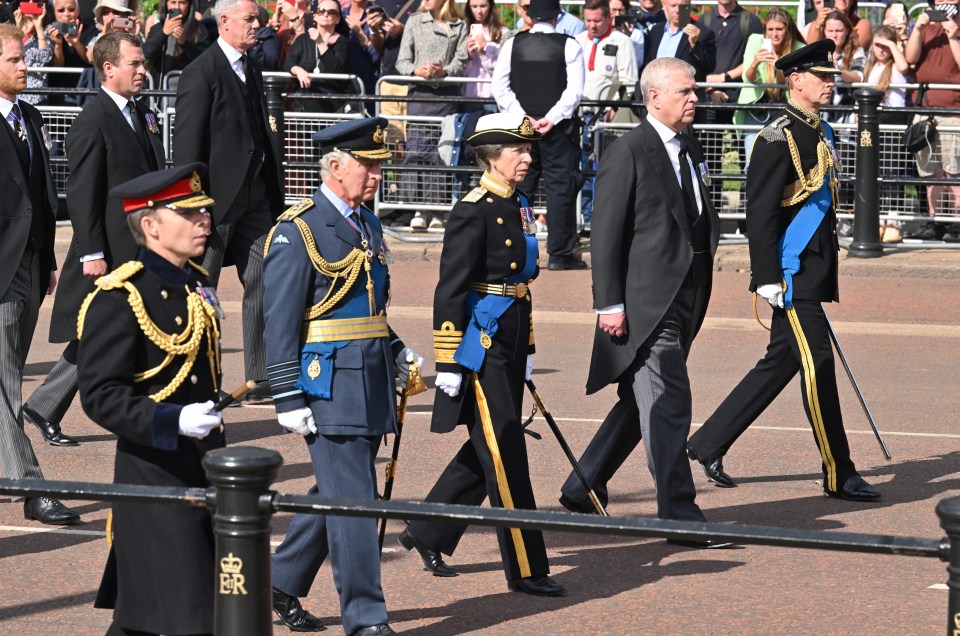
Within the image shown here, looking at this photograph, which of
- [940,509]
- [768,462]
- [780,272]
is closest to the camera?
[940,509]

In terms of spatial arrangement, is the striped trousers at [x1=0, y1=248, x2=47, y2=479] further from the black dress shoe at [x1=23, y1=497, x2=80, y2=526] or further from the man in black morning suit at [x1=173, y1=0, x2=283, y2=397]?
the man in black morning suit at [x1=173, y1=0, x2=283, y2=397]

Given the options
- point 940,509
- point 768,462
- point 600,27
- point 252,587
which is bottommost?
point 768,462

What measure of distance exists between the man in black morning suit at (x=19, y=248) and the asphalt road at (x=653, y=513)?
31 cm

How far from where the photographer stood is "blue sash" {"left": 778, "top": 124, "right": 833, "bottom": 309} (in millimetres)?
8000

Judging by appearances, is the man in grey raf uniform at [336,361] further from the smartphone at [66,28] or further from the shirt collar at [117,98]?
the smartphone at [66,28]

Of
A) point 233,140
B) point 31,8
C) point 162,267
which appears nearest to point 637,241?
point 162,267

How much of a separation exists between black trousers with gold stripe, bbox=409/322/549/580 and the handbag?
8562mm

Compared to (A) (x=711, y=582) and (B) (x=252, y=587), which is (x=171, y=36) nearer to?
(A) (x=711, y=582)

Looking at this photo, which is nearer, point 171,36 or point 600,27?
point 600,27

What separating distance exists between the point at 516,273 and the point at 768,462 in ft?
8.56

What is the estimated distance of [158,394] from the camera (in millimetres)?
4867

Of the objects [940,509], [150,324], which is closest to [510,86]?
[150,324]

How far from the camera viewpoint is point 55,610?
612 cm

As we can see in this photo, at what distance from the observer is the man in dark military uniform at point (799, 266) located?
7.92m
